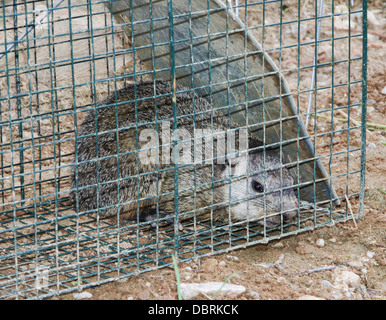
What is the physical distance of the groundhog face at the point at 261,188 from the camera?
16.6 feet

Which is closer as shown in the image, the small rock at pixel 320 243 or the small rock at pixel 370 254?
the small rock at pixel 370 254

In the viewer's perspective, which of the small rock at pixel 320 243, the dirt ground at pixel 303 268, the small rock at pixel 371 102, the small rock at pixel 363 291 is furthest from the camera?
the small rock at pixel 371 102

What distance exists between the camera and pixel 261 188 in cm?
520

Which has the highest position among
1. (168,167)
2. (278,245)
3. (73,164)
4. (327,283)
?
(73,164)

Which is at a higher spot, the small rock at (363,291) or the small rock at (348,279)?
the small rock at (348,279)

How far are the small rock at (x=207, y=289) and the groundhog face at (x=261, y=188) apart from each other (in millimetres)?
1151

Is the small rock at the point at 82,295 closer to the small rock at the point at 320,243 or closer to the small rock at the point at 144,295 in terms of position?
the small rock at the point at 144,295

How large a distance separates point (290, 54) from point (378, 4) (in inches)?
82.0

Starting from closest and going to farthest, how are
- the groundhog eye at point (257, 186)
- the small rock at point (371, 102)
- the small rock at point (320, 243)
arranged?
the small rock at point (320, 243) → the groundhog eye at point (257, 186) → the small rock at point (371, 102)

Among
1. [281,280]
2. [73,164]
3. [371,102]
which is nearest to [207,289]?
[281,280]

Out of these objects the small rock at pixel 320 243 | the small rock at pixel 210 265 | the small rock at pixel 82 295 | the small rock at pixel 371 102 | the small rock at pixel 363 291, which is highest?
the small rock at pixel 82 295

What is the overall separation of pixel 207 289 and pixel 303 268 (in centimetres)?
92

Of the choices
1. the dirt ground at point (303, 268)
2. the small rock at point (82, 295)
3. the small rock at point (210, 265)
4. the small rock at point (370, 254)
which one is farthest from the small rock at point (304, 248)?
the small rock at point (82, 295)

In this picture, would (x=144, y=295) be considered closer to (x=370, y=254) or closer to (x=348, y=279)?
(x=348, y=279)
